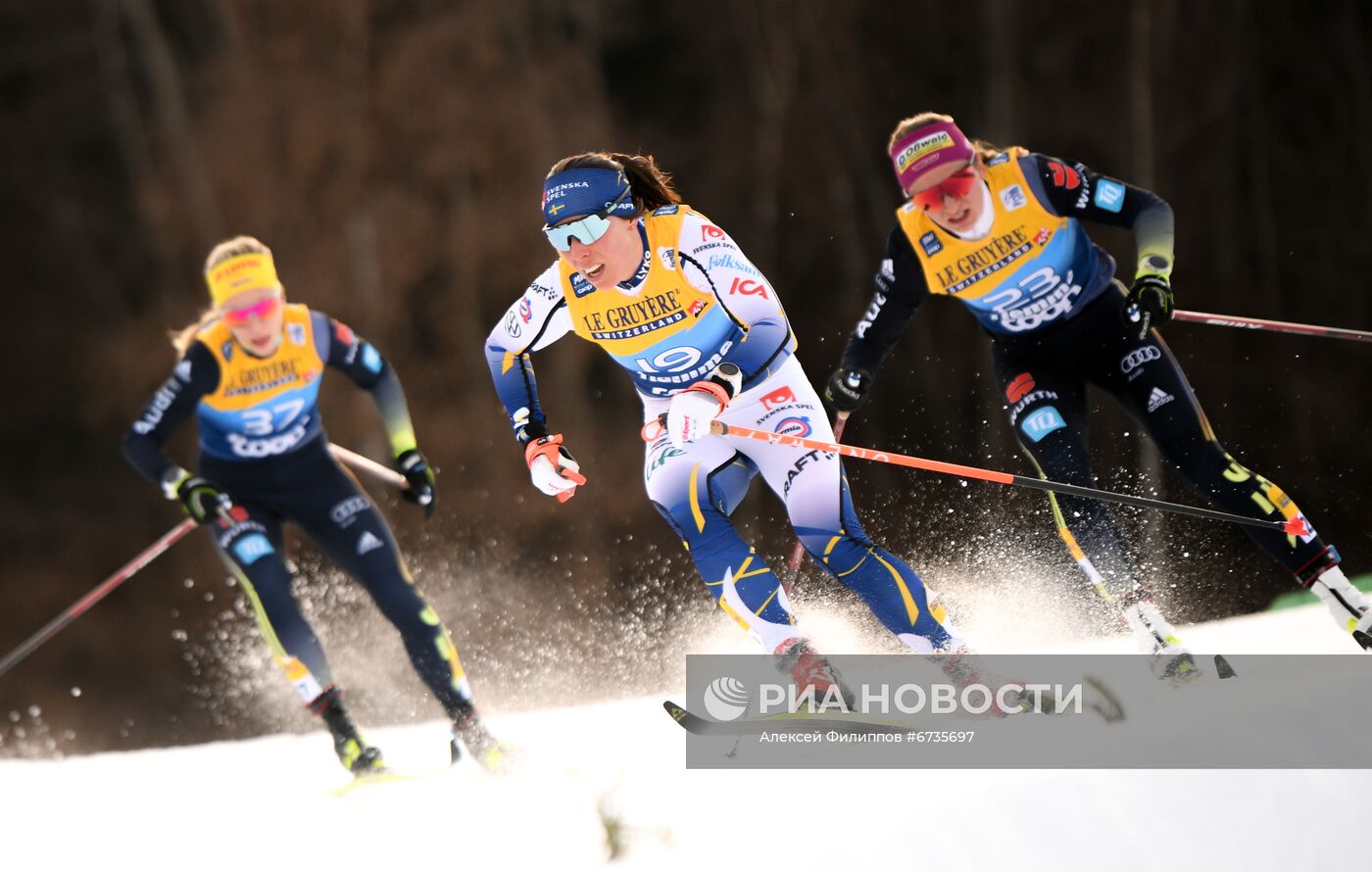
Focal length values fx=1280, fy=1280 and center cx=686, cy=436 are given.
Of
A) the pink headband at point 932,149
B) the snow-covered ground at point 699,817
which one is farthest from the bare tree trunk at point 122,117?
the pink headband at point 932,149

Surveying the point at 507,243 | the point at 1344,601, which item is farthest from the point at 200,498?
the point at 507,243

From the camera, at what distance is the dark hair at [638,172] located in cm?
324

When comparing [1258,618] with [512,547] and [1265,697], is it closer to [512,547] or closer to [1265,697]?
[1265,697]

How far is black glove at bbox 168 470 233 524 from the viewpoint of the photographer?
3.86 metres

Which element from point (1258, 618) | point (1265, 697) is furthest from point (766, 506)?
point (1265, 697)

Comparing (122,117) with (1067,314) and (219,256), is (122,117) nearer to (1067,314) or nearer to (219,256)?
(219,256)

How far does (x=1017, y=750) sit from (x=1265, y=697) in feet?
2.02

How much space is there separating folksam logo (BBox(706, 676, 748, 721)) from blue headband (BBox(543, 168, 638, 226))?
126cm

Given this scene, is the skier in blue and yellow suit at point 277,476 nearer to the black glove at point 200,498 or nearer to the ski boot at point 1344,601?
the black glove at point 200,498

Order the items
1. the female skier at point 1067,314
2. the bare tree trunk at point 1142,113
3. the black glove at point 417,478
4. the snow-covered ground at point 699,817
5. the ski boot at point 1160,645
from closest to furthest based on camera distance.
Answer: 1. the snow-covered ground at point 699,817
2. the ski boot at point 1160,645
3. the female skier at point 1067,314
4. the black glove at point 417,478
5. the bare tree trunk at point 1142,113

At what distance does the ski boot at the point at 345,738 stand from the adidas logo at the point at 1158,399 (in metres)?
2.57

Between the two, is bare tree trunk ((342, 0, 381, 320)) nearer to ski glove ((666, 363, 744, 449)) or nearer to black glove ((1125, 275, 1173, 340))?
ski glove ((666, 363, 744, 449))

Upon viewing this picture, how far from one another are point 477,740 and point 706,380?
147 centimetres

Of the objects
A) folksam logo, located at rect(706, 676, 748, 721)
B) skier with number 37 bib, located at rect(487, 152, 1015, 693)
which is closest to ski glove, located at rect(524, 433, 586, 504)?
skier with number 37 bib, located at rect(487, 152, 1015, 693)
